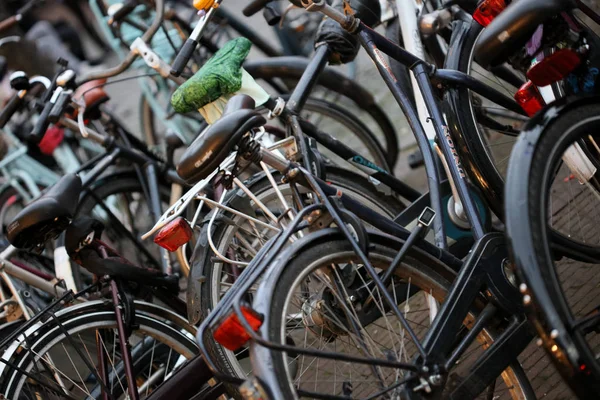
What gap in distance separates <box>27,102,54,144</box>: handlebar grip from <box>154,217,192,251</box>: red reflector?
4.49 feet

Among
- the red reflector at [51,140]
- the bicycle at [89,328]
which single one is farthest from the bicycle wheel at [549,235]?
the red reflector at [51,140]

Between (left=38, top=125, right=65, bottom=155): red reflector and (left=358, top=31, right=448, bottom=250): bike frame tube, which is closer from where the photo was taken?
(left=358, top=31, right=448, bottom=250): bike frame tube

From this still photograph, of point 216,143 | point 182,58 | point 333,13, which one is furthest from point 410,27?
point 216,143

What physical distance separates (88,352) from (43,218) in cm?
60

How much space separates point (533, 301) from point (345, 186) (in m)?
1.77

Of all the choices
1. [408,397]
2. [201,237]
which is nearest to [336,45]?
[201,237]

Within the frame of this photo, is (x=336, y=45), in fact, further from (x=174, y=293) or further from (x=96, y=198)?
(x=96, y=198)

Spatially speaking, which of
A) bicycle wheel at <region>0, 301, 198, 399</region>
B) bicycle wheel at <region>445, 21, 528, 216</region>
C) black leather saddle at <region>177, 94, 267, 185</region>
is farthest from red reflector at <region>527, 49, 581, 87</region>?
bicycle wheel at <region>0, 301, 198, 399</region>

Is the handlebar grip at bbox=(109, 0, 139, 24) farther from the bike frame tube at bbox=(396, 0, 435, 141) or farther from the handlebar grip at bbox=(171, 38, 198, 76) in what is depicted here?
the bike frame tube at bbox=(396, 0, 435, 141)

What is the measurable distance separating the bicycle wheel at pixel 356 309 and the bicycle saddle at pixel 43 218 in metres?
1.15

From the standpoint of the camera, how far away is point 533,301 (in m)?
2.40

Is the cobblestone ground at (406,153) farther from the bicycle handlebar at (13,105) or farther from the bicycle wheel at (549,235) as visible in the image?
the bicycle handlebar at (13,105)

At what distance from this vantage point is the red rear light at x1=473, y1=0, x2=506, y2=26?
11.4 feet

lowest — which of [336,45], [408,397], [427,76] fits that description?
[408,397]
